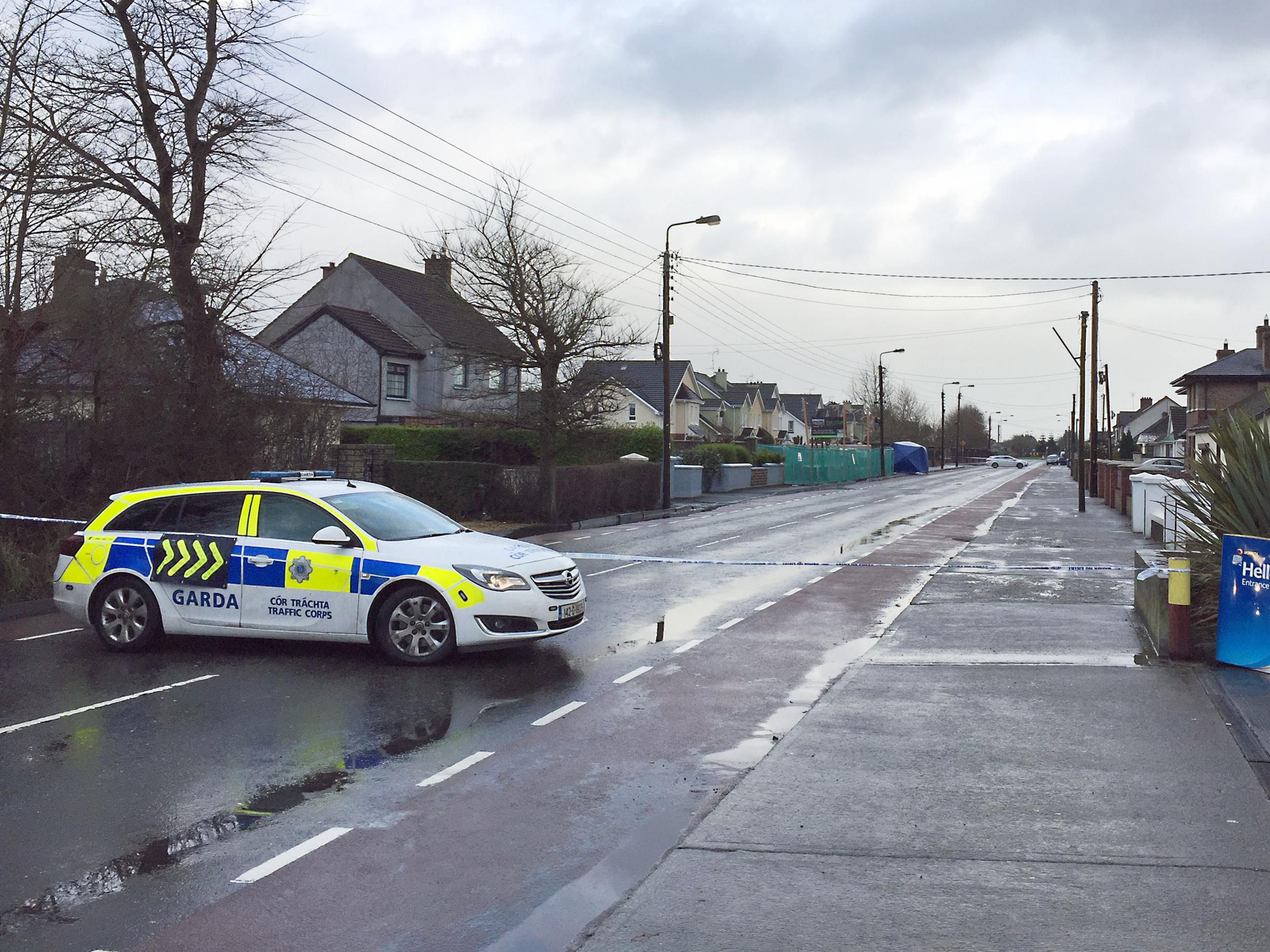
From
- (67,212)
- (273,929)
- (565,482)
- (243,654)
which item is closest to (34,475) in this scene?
(67,212)

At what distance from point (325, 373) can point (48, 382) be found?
23.5 metres

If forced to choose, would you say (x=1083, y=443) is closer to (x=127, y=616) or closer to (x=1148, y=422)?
(x=127, y=616)

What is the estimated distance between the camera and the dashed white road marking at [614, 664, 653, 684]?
910 centimetres

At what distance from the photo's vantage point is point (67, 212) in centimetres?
1655

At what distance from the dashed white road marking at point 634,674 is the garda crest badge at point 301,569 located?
2.74 metres

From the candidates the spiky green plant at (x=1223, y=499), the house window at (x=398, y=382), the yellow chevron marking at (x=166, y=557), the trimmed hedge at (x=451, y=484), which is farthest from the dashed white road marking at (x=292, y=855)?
the house window at (x=398, y=382)

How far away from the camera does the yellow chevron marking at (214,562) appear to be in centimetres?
984

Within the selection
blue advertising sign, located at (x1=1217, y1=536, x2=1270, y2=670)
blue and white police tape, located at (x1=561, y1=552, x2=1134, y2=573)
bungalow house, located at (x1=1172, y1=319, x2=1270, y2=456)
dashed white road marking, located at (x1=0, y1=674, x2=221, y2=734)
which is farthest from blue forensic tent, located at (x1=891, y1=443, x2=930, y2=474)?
dashed white road marking, located at (x1=0, y1=674, x2=221, y2=734)

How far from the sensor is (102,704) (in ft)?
27.1

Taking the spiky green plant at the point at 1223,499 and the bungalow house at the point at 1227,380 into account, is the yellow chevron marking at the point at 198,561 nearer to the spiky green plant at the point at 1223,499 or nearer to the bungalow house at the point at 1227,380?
the spiky green plant at the point at 1223,499

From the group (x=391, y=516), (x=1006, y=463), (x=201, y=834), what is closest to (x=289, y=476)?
(x=391, y=516)

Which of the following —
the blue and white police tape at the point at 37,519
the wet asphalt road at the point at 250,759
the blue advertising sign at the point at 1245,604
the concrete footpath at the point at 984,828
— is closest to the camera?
the concrete footpath at the point at 984,828

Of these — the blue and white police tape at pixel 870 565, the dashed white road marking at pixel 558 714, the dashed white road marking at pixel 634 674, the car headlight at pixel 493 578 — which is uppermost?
the car headlight at pixel 493 578

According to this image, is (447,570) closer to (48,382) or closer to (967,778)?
(967,778)
